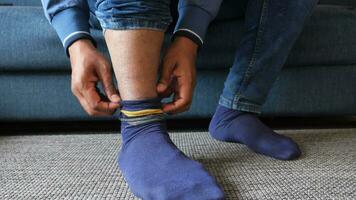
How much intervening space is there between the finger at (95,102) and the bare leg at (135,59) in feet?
0.18

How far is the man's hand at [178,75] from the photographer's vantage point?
66 centimetres

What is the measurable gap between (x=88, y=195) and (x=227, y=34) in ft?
1.90

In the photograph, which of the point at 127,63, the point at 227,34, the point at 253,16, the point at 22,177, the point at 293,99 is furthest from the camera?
the point at 293,99

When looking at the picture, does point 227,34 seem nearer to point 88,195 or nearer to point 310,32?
point 310,32

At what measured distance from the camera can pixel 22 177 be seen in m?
0.71

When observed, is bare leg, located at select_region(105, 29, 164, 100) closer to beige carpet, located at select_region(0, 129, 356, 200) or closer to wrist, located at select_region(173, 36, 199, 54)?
wrist, located at select_region(173, 36, 199, 54)

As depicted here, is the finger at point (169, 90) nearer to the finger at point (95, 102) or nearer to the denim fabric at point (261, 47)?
the finger at point (95, 102)

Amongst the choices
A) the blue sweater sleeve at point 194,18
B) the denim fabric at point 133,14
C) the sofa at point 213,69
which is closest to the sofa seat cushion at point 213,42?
the sofa at point 213,69

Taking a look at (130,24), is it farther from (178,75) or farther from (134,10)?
(178,75)

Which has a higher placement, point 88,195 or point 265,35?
point 265,35

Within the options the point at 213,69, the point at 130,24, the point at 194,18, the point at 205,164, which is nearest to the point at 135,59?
the point at 130,24

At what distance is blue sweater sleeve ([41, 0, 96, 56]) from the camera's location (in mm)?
687

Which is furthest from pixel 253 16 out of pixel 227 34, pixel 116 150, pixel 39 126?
pixel 39 126

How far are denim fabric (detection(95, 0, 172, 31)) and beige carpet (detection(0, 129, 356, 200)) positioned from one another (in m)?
0.27
